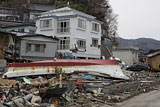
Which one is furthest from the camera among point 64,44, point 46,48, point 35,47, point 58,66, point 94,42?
point 94,42

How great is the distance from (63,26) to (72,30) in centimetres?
224

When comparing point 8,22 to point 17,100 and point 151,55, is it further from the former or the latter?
point 17,100

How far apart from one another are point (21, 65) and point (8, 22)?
1523 inches

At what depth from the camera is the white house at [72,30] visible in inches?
1371

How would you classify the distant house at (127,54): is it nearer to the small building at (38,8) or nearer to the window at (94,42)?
the window at (94,42)

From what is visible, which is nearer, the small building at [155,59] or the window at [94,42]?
the window at [94,42]

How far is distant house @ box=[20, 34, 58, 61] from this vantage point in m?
30.2

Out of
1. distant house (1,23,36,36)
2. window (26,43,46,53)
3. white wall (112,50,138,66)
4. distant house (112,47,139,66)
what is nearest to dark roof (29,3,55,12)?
distant house (112,47,139,66)

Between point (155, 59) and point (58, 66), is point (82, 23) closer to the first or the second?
point (155, 59)

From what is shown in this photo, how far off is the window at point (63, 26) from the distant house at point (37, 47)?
12.3 feet

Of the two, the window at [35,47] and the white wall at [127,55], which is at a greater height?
the window at [35,47]

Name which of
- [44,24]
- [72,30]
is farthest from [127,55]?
[44,24]

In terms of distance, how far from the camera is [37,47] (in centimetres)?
3158

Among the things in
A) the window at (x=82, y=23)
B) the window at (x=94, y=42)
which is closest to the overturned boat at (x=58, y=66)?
the window at (x=82, y=23)
